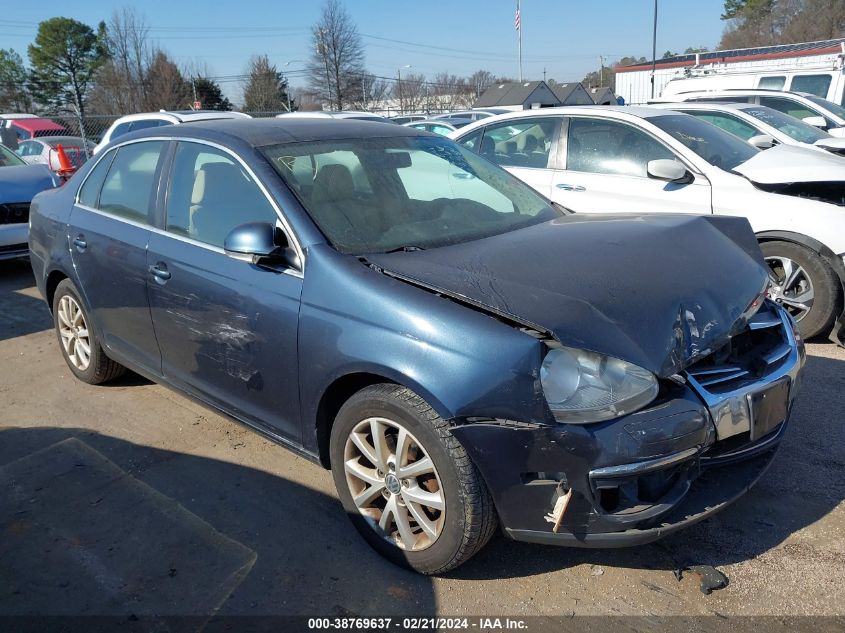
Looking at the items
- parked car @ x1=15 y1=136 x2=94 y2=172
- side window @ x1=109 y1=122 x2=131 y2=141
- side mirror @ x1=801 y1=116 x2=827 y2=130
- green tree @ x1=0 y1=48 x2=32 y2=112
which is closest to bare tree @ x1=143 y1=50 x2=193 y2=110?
green tree @ x1=0 y1=48 x2=32 y2=112

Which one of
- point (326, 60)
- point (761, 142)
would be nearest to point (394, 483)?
point (761, 142)

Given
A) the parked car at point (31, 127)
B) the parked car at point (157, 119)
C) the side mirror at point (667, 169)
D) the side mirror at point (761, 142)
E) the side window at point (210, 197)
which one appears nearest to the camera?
the side window at point (210, 197)

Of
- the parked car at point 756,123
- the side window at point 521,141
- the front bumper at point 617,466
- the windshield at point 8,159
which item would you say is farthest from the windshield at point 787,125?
the windshield at point 8,159

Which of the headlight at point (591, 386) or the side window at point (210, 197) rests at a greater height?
the side window at point (210, 197)

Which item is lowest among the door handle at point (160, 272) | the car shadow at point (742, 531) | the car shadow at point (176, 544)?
the car shadow at point (176, 544)

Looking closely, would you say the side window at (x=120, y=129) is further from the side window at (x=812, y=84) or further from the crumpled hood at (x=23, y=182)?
the side window at (x=812, y=84)

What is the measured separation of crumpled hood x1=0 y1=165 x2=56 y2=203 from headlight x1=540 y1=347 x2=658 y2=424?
25.3 ft

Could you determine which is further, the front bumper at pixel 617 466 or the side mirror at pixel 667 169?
the side mirror at pixel 667 169

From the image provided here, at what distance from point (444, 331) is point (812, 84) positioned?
14785 mm

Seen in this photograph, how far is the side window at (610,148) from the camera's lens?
5.57m

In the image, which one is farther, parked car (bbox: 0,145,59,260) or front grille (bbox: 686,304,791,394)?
parked car (bbox: 0,145,59,260)

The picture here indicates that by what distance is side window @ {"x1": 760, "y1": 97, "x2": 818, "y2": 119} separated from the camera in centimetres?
1076

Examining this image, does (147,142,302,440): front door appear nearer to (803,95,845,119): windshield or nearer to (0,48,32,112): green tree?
(803,95,845,119): windshield

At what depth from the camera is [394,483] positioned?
2.64 m
